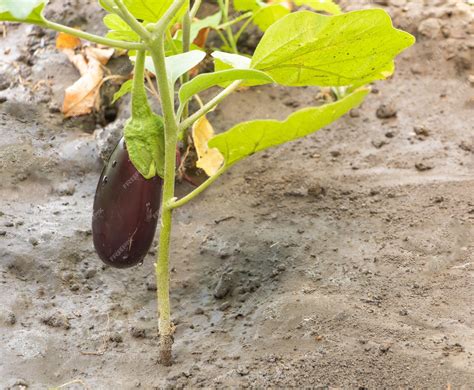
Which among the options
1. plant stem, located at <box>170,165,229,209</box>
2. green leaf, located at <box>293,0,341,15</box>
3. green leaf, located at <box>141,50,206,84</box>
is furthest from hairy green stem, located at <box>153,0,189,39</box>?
green leaf, located at <box>293,0,341,15</box>

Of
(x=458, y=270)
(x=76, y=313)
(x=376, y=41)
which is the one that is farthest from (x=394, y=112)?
(x=76, y=313)

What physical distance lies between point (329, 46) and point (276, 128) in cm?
16

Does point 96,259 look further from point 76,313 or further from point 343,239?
point 343,239

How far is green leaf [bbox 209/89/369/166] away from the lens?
43.1 inches

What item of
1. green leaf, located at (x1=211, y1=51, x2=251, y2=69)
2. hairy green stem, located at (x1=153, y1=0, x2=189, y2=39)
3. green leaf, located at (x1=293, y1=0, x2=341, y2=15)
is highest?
hairy green stem, located at (x1=153, y1=0, x2=189, y2=39)

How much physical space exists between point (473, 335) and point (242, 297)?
440 millimetres

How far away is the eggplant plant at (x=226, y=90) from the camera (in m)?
1.09

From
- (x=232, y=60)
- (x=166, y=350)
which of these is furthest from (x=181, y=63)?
(x=166, y=350)

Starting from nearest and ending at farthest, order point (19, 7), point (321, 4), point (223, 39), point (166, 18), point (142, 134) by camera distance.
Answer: point (19, 7) < point (166, 18) < point (142, 134) < point (321, 4) < point (223, 39)

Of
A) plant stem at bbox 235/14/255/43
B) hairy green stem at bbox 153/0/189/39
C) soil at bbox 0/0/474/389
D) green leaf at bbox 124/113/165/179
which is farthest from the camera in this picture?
plant stem at bbox 235/14/255/43

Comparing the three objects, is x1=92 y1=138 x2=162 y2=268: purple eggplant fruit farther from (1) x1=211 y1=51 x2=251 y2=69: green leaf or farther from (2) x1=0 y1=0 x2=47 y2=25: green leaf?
(2) x1=0 y1=0 x2=47 y2=25: green leaf

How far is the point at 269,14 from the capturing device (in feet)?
6.42

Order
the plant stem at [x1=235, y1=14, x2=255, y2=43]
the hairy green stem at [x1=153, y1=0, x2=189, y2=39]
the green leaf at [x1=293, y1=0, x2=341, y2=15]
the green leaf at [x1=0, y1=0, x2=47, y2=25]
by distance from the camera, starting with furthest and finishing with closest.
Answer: the plant stem at [x1=235, y1=14, x2=255, y2=43]
the green leaf at [x1=293, y1=0, x2=341, y2=15]
the hairy green stem at [x1=153, y1=0, x2=189, y2=39]
the green leaf at [x1=0, y1=0, x2=47, y2=25]

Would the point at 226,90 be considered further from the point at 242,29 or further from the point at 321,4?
the point at 242,29
